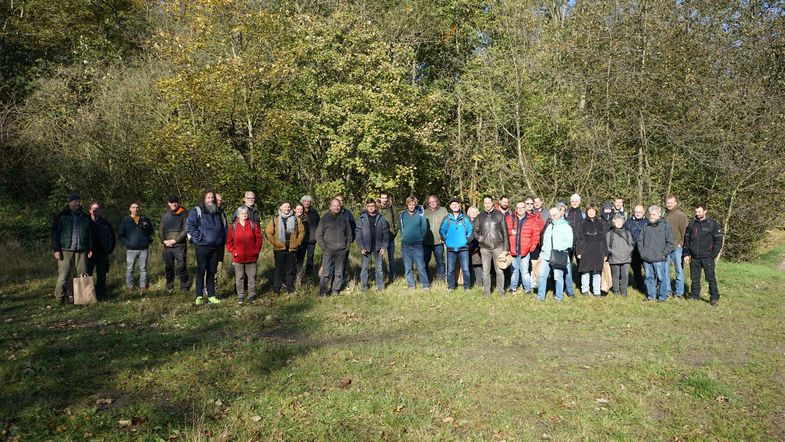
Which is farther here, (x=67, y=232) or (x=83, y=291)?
(x=67, y=232)

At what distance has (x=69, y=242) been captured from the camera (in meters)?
9.55

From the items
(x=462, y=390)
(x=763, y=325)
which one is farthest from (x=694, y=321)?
(x=462, y=390)

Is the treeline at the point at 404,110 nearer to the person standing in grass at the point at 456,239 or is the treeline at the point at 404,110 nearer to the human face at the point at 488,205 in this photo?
the person standing in grass at the point at 456,239

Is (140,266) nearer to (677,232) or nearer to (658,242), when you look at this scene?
(658,242)

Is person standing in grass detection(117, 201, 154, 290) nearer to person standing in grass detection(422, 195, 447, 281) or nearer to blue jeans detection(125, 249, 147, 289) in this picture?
blue jeans detection(125, 249, 147, 289)

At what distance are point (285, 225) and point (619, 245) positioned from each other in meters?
6.57

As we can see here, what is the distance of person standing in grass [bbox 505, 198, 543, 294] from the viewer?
10555 mm

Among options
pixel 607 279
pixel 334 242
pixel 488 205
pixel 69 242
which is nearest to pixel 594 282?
pixel 607 279

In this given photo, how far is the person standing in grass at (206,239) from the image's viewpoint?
9602 millimetres

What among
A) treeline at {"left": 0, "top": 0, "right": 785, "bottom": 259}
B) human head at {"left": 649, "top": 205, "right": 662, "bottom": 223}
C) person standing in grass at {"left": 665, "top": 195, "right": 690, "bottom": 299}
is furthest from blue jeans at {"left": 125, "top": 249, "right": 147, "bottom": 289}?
person standing in grass at {"left": 665, "top": 195, "right": 690, "bottom": 299}

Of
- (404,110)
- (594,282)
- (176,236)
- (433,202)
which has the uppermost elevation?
(404,110)

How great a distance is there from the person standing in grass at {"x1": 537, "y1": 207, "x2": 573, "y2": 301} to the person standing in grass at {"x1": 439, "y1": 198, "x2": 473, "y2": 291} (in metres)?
1.45

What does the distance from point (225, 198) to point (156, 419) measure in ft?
45.1

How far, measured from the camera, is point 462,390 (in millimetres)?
5734
